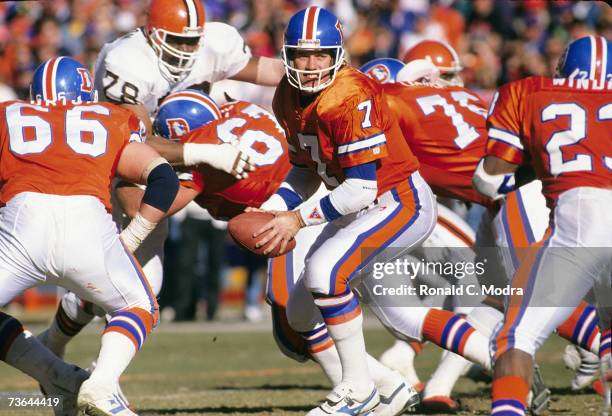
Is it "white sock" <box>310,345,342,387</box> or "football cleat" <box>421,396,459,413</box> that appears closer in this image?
"white sock" <box>310,345,342,387</box>

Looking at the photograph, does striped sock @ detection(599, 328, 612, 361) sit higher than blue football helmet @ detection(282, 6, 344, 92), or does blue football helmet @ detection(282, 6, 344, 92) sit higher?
blue football helmet @ detection(282, 6, 344, 92)

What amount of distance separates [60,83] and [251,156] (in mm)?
1231

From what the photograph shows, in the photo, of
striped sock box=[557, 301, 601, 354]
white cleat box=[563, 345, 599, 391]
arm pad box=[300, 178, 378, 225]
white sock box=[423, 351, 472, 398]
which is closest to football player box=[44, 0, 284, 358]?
arm pad box=[300, 178, 378, 225]

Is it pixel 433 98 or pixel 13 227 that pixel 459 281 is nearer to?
pixel 433 98

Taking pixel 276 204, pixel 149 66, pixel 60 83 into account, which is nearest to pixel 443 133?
pixel 276 204

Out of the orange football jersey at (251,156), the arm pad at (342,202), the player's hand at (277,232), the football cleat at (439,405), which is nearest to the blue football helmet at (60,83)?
the orange football jersey at (251,156)

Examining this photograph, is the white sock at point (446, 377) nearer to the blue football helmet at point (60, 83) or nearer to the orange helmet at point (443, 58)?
the orange helmet at point (443, 58)

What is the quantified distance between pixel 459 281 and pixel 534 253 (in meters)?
2.15

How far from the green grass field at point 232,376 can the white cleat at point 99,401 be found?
4.29 ft

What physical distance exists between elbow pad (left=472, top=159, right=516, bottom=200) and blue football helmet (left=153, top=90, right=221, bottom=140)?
191cm

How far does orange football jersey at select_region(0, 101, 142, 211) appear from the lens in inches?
192

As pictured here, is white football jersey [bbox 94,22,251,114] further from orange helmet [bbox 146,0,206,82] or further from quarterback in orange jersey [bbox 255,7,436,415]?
quarterback in orange jersey [bbox 255,7,436,415]

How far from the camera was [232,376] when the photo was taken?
7949 mm

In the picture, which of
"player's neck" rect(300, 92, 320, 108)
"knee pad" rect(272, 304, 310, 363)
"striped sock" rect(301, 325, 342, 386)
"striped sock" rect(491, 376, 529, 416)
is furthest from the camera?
"knee pad" rect(272, 304, 310, 363)
